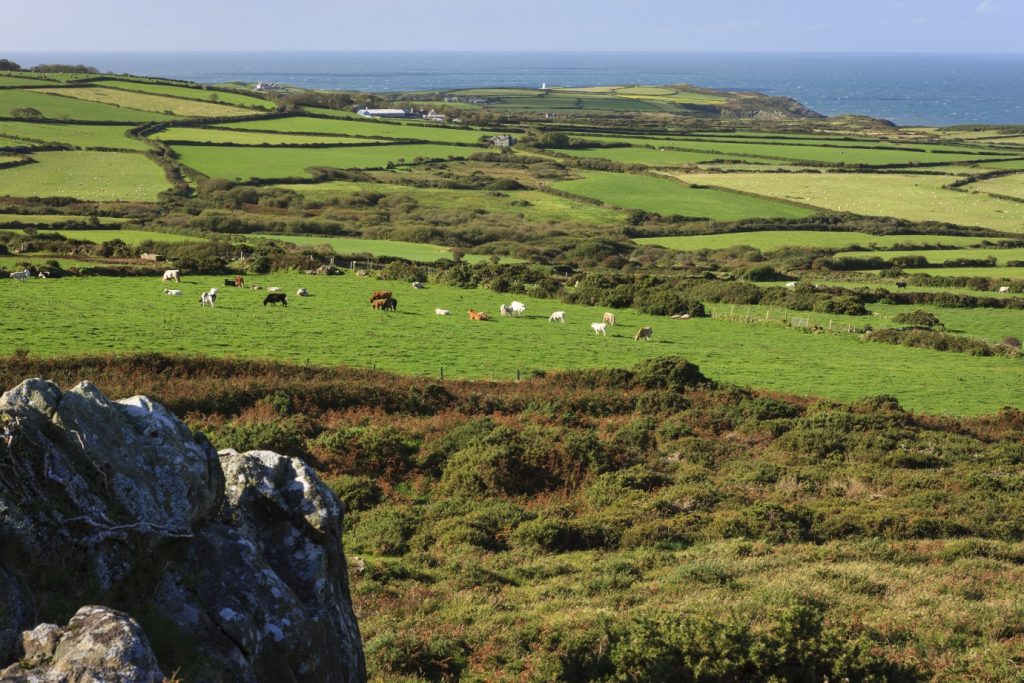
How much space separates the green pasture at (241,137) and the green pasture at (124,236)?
6276cm

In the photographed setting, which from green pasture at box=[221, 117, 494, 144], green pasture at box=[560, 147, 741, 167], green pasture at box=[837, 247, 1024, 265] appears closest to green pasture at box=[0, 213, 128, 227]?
green pasture at box=[837, 247, 1024, 265]

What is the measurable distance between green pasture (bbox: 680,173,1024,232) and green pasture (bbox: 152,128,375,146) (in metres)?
60.7

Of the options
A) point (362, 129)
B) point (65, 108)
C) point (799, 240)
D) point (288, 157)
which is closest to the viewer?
point (799, 240)

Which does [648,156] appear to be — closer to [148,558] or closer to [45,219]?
[45,219]

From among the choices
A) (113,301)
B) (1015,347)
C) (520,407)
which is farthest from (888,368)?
(113,301)

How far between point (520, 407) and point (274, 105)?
166 meters

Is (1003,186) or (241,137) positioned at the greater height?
(241,137)

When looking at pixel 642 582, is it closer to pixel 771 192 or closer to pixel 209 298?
pixel 209 298

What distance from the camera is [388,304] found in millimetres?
54062

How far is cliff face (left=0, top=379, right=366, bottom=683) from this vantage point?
7762 mm

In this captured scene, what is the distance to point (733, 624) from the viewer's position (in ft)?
45.9

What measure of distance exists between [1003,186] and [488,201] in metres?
78.1

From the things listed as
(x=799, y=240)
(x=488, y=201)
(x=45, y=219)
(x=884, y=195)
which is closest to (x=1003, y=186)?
(x=884, y=195)

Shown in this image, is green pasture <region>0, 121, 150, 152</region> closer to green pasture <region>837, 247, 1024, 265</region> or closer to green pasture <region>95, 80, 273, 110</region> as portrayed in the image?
green pasture <region>95, 80, 273, 110</region>
